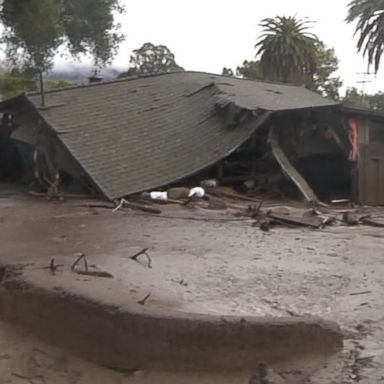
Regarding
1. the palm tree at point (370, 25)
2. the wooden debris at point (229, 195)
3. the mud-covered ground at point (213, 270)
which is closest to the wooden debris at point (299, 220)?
the mud-covered ground at point (213, 270)

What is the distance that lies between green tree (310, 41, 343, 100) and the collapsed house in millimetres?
36159

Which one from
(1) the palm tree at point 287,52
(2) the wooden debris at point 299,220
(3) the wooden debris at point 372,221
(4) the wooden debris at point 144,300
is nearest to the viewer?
(4) the wooden debris at point 144,300

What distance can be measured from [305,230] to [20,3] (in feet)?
36.6

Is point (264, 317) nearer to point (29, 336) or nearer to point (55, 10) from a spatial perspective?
point (29, 336)

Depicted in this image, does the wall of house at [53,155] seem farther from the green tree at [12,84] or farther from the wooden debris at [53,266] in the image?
the green tree at [12,84]

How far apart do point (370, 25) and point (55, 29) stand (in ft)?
66.4

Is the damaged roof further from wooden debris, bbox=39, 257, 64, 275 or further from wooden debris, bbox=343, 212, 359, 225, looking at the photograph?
wooden debris, bbox=39, 257, 64, 275

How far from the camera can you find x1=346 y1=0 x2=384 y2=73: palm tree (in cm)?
3500

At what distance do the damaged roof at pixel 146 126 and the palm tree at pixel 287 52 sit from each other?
27112 mm

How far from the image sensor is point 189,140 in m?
18.0

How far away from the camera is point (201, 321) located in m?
5.45

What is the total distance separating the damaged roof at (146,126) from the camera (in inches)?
657

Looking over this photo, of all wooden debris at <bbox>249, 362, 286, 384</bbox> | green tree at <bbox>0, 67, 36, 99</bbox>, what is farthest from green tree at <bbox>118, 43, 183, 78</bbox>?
wooden debris at <bbox>249, 362, 286, 384</bbox>

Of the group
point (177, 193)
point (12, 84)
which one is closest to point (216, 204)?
point (177, 193)
